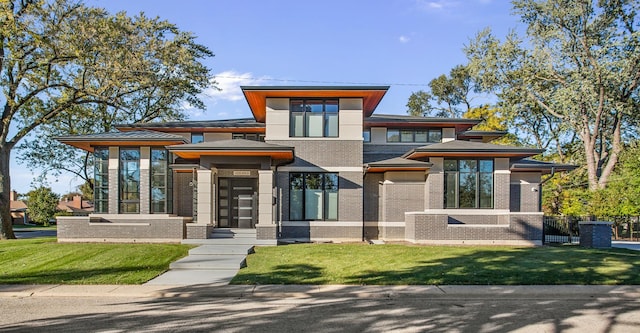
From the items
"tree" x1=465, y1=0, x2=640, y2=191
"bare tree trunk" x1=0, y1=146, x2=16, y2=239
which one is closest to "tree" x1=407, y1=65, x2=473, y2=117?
"tree" x1=465, y1=0, x2=640, y2=191

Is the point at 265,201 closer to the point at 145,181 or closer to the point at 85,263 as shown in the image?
the point at 145,181

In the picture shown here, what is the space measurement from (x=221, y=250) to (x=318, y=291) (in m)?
6.20

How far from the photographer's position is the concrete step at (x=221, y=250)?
1482cm

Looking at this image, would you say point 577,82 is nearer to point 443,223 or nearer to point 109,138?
point 443,223

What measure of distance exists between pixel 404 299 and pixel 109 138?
15.4m

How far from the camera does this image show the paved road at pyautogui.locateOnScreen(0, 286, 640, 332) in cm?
710

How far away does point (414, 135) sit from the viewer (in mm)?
22734

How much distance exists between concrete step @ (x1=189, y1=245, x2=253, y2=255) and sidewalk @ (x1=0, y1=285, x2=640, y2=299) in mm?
4450

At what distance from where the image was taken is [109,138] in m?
19.5

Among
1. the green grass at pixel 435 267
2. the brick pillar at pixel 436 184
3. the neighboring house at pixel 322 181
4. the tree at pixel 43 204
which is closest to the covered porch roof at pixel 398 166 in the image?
the neighboring house at pixel 322 181

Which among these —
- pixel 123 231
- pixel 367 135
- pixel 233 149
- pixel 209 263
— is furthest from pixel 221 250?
pixel 367 135

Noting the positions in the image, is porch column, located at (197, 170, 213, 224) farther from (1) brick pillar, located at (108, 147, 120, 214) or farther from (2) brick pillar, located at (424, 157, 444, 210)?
(2) brick pillar, located at (424, 157, 444, 210)

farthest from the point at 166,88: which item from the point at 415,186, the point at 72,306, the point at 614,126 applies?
the point at 614,126

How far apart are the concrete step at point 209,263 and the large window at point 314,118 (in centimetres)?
748
